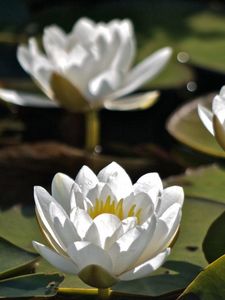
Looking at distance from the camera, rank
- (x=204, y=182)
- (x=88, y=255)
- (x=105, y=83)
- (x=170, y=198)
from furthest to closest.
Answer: (x=105, y=83) → (x=204, y=182) → (x=170, y=198) → (x=88, y=255)

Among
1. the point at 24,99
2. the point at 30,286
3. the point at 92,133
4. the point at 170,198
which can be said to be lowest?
the point at 92,133

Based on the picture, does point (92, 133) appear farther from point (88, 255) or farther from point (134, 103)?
point (88, 255)

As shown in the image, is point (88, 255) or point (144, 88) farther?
point (144, 88)

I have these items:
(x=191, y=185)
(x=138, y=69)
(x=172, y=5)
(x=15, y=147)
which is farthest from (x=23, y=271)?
(x=172, y=5)

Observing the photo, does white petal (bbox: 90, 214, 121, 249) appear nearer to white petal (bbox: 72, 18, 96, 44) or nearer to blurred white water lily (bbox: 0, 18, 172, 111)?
blurred white water lily (bbox: 0, 18, 172, 111)

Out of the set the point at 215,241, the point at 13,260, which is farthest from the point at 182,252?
the point at 13,260

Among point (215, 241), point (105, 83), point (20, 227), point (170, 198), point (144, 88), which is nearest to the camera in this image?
point (170, 198)
